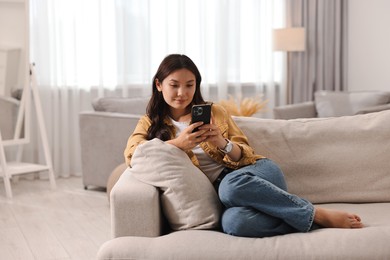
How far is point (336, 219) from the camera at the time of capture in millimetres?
2580

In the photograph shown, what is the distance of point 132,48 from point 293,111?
67.4 inches

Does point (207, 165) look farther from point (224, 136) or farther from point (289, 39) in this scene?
point (289, 39)

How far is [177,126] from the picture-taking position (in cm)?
296

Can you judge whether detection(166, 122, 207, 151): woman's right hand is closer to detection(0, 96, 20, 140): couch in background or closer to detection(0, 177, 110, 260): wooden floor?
detection(0, 177, 110, 260): wooden floor

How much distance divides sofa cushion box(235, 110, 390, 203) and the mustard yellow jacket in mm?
138

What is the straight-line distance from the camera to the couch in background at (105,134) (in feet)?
17.2

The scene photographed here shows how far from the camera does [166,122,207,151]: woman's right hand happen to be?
8.86 feet

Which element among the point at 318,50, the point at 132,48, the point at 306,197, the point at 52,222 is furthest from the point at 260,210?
the point at 318,50

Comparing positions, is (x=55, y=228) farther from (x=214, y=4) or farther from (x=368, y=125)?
(x=214, y=4)

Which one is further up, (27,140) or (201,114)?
(201,114)

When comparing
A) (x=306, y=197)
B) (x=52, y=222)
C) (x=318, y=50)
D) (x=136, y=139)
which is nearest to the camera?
(x=136, y=139)

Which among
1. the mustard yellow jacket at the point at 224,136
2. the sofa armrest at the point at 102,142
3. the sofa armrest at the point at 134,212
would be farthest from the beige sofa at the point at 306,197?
the sofa armrest at the point at 102,142

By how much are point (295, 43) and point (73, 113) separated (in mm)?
2150

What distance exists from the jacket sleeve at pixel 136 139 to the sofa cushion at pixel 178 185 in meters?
0.13
